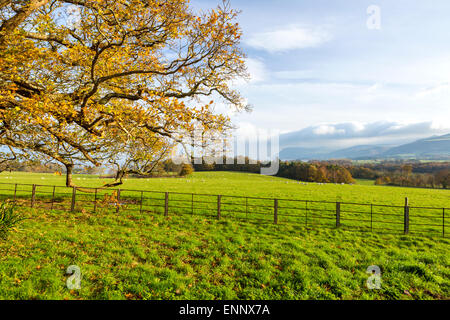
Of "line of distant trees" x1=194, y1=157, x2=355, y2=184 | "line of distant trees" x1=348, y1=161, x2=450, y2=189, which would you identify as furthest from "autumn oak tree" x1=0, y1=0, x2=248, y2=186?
"line of distant trees" x1=348, y1=161, x2=450, y2=189

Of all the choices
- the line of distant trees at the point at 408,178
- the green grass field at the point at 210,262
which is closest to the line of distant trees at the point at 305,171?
the line of distant trees at the point at 408,178

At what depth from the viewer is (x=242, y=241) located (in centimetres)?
947

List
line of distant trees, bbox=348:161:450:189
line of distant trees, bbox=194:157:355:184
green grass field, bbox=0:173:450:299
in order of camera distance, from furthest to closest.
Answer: line of distant trees, bbox=194:157:355:184 < line of distant trees, bbox=348:161:450:189 < green grass field, bbox=0:173:450:299

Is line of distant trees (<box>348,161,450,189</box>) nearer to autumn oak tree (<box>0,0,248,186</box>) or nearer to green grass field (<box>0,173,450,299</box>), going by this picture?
green grass field (<box>0,173,450,299</box>)

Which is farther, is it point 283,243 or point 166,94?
point 166,94

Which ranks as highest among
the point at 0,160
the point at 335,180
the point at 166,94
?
the point at 166,94

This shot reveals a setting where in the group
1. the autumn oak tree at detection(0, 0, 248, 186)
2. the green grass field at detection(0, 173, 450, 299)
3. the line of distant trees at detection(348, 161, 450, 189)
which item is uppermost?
the autumn oak tree at detection(0, 0, 248, 186)

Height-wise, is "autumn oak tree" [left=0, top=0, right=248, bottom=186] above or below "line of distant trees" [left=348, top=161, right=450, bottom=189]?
above

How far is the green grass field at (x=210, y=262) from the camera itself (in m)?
5.64

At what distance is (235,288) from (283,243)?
424 centimetres

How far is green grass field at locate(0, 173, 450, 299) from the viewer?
5.64 m

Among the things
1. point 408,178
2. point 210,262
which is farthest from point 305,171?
point 210,262
